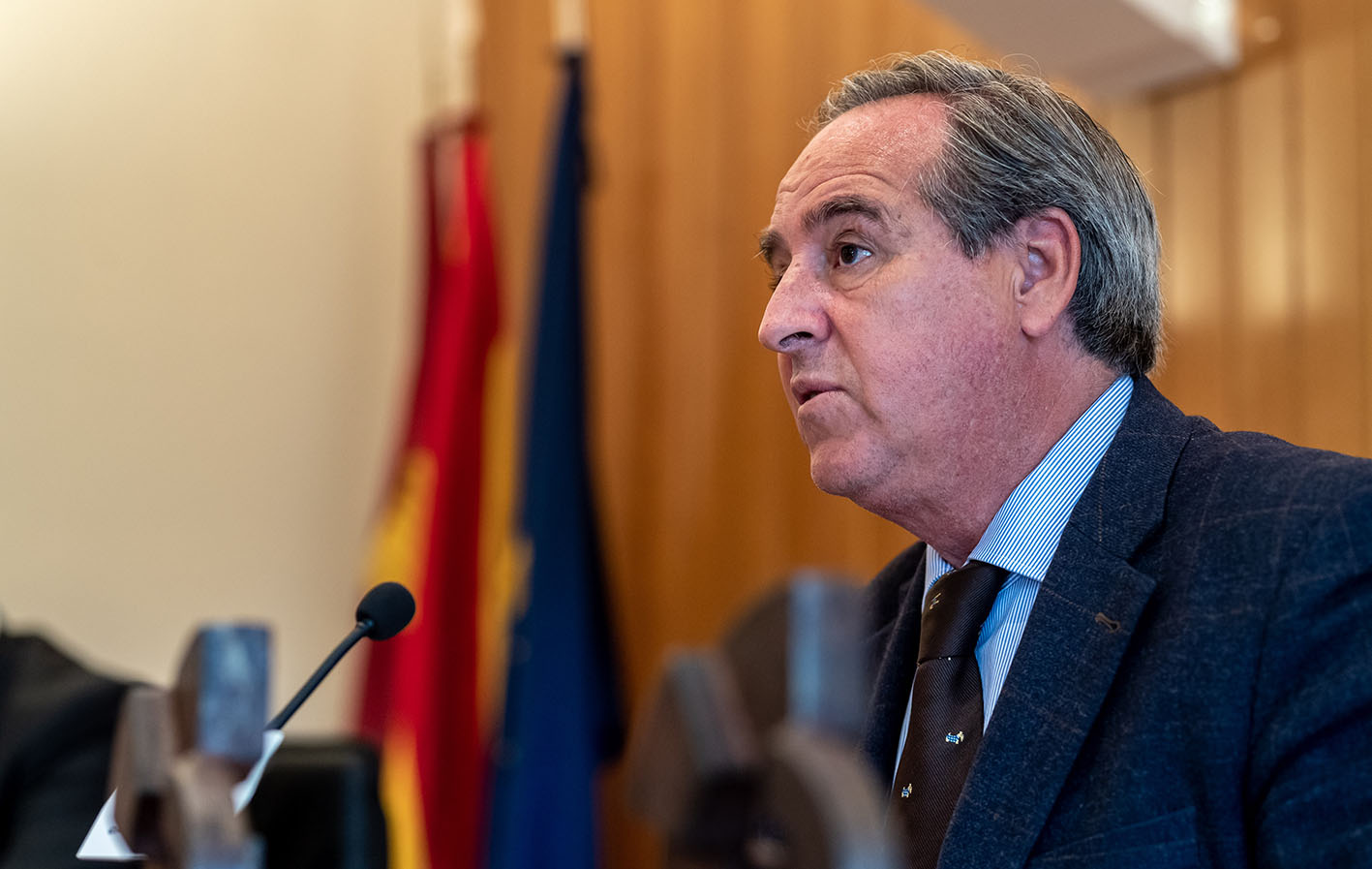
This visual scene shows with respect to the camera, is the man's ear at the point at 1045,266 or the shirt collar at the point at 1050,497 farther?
the man's ear at the point at 1045,266

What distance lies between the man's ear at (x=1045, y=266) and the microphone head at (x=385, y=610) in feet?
2.78

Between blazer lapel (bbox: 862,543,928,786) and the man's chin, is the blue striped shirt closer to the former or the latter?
blazer lapel (bbox: 862,543,928,786)

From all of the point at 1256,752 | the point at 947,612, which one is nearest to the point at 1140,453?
the point at 947,612

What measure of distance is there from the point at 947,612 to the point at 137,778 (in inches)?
36.9

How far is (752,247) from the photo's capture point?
364 cm

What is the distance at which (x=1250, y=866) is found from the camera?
4.02 ft

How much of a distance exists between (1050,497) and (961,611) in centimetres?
19

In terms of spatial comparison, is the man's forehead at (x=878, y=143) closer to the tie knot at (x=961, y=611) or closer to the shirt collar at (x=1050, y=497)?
the shirt collar at (x=1050, y=497)

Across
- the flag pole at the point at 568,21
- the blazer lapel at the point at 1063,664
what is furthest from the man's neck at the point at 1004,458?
the flag pole at the point at 568,21

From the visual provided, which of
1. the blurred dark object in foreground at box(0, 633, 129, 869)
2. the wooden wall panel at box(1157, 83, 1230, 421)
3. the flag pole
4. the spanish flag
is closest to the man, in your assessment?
the wooden wall panel at box(1157, 83, 1230, 421)

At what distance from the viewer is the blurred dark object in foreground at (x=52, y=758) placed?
220 cm

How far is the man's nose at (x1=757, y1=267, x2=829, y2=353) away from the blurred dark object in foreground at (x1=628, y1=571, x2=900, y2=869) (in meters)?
0.95

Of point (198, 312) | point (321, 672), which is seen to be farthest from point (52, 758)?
point (198, 312)

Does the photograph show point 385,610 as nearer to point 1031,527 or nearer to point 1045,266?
point 1031,527
